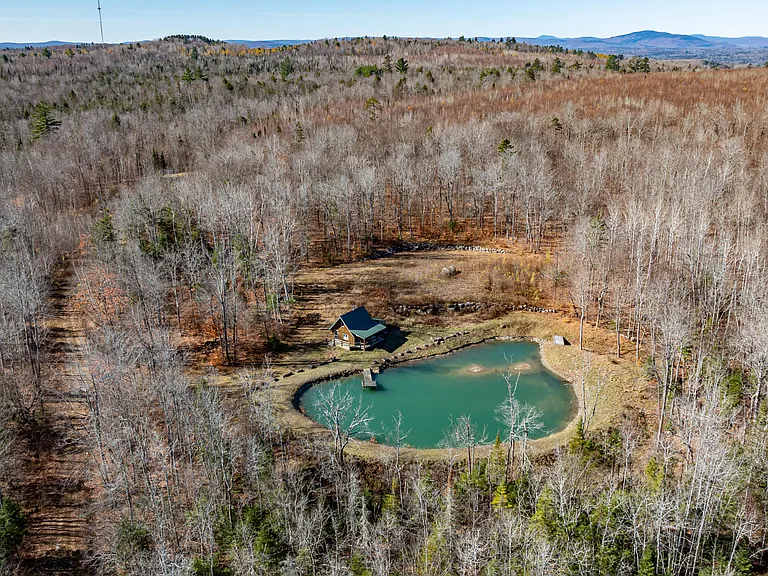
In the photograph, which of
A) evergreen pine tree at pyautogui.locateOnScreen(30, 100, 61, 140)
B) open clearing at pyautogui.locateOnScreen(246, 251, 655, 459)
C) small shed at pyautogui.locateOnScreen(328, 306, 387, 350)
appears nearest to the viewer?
open clearing at pyautogui.locateOnScreen(246, 251, 655, 459)

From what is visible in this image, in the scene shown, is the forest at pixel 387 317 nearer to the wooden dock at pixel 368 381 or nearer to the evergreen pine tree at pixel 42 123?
the evergreen pine tree at pixel 42 123

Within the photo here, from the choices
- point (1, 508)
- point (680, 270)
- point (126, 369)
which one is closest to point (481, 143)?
point (680, 270)

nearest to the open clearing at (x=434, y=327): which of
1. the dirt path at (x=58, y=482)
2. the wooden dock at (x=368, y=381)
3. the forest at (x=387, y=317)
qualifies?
the forest at (x=387, y=317)

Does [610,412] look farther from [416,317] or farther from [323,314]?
[323,314]

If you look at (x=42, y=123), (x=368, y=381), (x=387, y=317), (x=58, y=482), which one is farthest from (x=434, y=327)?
(x=42, y=123)

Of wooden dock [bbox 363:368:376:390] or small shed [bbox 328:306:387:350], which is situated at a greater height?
small shed [bbox 328:306:387:350]

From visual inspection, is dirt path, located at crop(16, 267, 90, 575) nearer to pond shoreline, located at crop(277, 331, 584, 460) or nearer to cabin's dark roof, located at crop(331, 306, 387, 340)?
pond shoreline, located at crop(277, 331, 584, 460)

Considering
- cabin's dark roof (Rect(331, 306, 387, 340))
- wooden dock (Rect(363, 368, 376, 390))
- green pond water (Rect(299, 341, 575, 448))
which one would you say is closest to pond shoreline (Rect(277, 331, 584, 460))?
green pond water (Rect(299, 341, 575, 448))

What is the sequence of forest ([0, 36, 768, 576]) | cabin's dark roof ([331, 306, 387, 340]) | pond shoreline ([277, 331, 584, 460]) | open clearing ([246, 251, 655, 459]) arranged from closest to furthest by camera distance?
forest ([0, 36, 768, 576]) → pond shoreline ([277, 331, 584, 460]) → open clearing ([246, 251, 655, 459]) → cabin's dark roof ([331, 306, 387, 340])
